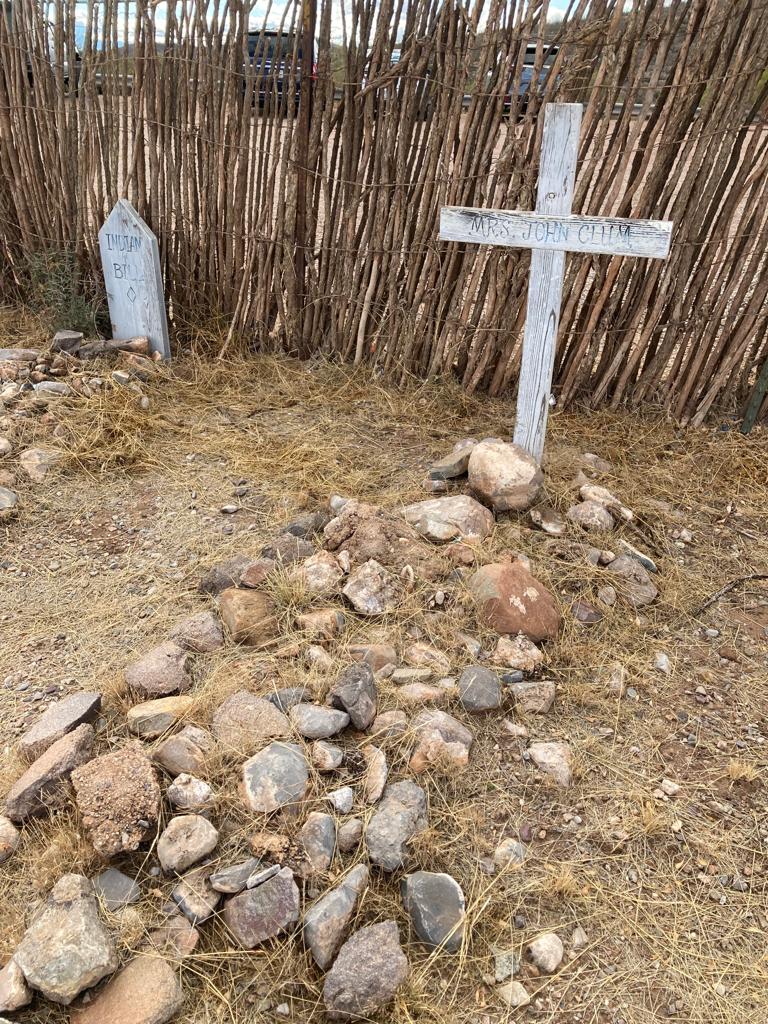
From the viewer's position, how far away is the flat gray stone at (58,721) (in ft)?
5.81

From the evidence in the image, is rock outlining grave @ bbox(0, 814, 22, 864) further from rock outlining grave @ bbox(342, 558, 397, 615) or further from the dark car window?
the dark car window

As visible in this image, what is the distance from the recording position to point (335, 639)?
2.17 m

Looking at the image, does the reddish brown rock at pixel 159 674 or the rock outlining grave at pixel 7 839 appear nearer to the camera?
the rock outlining grave at pixel 7 839

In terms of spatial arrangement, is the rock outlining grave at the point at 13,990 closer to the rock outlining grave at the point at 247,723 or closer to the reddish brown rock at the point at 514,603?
the rock outlining grave at the point at 247,723

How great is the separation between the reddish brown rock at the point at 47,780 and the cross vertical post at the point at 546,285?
185cm

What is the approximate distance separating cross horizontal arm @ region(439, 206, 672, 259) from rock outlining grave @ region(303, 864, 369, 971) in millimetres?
1963

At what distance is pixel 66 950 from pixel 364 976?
531mm

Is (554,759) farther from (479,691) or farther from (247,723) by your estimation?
(247,723)

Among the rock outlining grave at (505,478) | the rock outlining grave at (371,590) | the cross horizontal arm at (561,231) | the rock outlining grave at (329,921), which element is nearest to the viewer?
the rock outlining grave at (329,921)

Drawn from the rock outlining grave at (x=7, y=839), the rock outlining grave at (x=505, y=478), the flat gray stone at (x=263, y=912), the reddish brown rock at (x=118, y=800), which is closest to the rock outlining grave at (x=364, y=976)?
the flat gray stone at (x=263, y=912)

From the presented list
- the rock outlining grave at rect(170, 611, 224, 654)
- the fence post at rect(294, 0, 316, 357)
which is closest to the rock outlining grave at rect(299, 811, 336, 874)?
the rock outlining grave at rect(170, 611, 224, 654)

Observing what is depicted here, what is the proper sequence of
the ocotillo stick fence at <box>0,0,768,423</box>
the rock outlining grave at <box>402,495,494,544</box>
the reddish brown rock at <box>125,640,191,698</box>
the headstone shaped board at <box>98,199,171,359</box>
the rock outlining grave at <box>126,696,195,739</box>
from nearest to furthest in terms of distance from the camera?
the rock outlining grave at <box>126,696,195,739</box> < the reddish brown rock at <box>125,640,191,698</box> < the rock outlining grave at <box>402,495,494,544</box> < the ocotillo stick fence at <box>0,0,768,423</box> < the headstone shaped board at <box>98,199,171,359</box>

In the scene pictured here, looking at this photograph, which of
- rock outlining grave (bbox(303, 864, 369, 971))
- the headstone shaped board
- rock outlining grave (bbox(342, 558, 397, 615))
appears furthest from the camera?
the headstone shaped board

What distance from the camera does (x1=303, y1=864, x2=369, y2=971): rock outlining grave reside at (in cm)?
145
